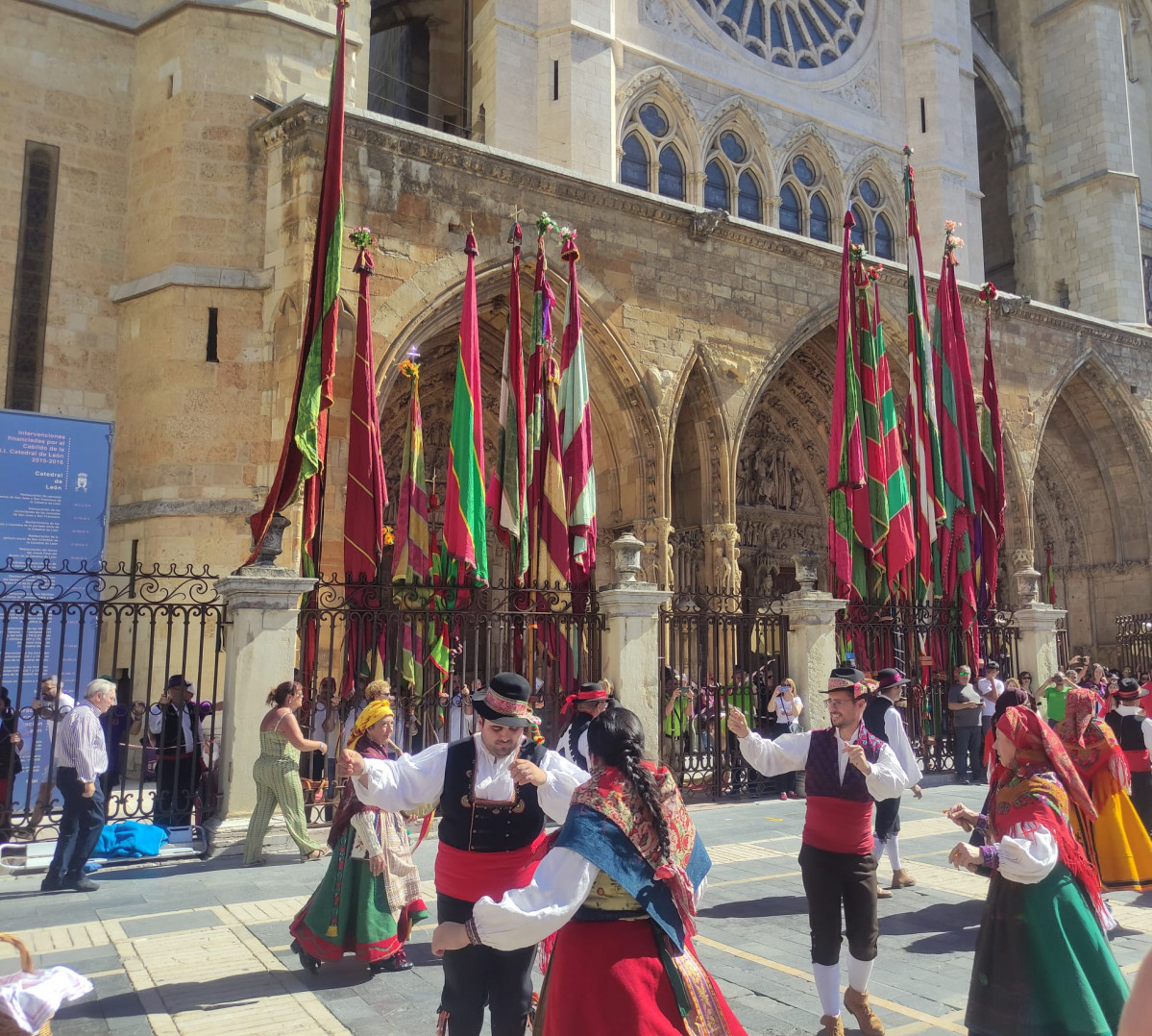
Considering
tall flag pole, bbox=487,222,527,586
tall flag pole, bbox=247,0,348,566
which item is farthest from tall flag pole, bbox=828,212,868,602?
tall flag pole, bbox=247,0,348,566

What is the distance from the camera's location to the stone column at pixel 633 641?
9.32m

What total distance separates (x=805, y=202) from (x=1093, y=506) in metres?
8.35

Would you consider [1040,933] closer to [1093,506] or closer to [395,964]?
[395,964]

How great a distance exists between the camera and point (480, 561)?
32.6ft

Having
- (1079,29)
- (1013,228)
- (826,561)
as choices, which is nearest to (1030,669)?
(826,561)

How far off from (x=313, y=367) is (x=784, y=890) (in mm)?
5696

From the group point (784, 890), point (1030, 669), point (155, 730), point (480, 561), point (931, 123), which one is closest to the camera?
point (784, 890)

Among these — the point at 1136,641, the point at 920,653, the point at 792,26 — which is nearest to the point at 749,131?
the point at 792,26

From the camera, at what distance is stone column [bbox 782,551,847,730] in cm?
1037

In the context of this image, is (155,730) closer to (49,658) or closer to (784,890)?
(49,658)

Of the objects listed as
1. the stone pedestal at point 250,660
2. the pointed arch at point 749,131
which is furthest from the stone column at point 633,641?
the pointed arch at point 749,131

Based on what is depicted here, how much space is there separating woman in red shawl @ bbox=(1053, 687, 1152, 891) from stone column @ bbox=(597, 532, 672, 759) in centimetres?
399

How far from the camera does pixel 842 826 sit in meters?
4.00

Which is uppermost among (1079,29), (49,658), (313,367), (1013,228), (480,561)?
(1079,29)
